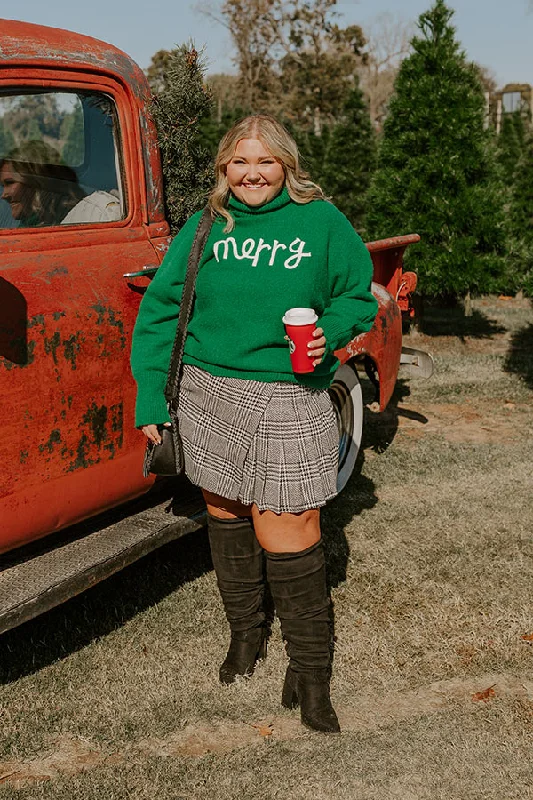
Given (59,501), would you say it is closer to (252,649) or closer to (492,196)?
(252,649)

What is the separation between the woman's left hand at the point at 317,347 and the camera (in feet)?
7.87

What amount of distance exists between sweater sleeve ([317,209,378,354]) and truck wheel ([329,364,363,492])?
1.87 meters

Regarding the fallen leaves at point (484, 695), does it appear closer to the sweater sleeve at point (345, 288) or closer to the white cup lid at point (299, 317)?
the sweater sleeve at point (345, 288)

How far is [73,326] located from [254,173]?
32.6 inches

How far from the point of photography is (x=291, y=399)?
263cm

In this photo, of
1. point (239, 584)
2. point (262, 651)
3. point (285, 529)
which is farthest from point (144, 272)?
point (262, 651)

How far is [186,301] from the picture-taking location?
103 inches

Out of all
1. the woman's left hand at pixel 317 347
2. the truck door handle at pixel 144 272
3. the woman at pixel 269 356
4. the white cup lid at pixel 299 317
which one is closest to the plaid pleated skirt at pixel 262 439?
the woman at pixel 269 356

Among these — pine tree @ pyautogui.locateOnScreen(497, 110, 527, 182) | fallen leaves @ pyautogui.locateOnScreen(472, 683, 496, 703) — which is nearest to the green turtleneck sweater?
fallen leaves @ pyautogui.locateOnScreen(472, 683, 496, 703)

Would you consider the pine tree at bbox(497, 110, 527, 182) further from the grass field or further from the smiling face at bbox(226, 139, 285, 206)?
the smiling face at bbox(226, 139, 285, 206)

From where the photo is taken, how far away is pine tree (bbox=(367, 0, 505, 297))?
9297 mm

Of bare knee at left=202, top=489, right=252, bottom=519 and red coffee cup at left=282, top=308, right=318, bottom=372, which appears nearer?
red coffee cup at left=282, top=308, right=318, bottom=372

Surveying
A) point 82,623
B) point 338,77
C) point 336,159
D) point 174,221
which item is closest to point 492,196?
point 336,159

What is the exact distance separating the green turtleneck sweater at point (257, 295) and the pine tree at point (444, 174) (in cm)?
702
